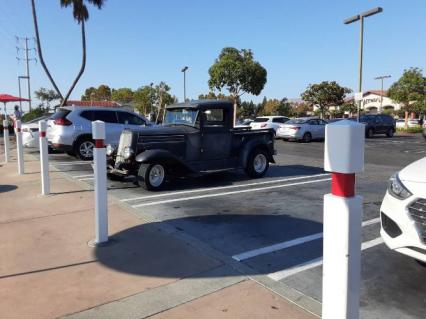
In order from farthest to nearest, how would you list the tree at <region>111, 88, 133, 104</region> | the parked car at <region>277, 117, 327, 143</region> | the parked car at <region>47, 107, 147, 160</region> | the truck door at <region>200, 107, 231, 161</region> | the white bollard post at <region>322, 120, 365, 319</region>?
the tree at <region>111, 88, 133, 104</region> → the parked car at <region>277, 117, 327, 143</region> → the parked car at <region>47, 107, 147, 160</region> → the truck door at <region>200, 107, 231, 161</region> → the white bollard post at <region>322, 120, 365, 319</region>

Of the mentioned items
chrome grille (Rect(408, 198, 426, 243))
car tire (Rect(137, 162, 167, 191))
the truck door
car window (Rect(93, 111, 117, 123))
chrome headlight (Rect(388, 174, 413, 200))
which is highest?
car window (Rect(93, 111, 117, 123))

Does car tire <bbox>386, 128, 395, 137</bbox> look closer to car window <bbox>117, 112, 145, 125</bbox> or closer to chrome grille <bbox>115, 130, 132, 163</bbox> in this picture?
car window <bbox>117, 112, 145, 125</bbox>

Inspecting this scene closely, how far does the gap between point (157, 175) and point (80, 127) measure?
539 centimetres

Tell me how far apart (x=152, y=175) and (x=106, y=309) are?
15.6 ft

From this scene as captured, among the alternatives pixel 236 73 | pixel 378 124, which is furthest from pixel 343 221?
pixel 236 73

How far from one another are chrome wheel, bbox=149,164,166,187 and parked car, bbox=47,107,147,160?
14.3 feet

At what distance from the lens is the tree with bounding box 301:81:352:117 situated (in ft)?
163

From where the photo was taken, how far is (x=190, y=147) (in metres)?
8.41

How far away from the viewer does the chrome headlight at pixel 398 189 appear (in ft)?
11.7

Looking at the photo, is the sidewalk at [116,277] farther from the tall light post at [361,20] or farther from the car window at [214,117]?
the tall light post at [361,20]

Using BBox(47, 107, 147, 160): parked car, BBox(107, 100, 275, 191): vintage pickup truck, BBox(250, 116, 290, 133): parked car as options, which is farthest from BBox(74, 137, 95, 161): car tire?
BBox(250, 116, 290, 133): parked car

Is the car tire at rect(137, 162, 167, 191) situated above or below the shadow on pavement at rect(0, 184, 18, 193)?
above

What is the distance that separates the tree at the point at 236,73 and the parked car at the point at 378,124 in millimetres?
11800

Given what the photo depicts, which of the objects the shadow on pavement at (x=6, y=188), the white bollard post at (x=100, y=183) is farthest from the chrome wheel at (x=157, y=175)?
the white bollard post at (x=100, y=183)
